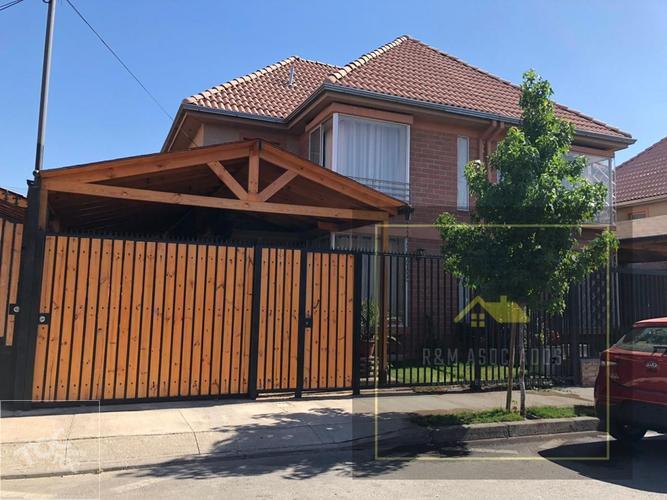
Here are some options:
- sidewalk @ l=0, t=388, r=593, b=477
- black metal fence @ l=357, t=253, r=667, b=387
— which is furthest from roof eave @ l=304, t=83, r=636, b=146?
sidewalk @ l=0, t=388, r=593, b=477

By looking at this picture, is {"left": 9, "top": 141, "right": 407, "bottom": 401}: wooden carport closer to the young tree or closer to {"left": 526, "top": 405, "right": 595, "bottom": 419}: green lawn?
the young tree

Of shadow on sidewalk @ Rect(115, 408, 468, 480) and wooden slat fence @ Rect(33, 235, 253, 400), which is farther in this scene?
wooden slat fence @ Rect(33, 235, 253, 400)

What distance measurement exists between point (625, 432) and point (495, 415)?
165 cm

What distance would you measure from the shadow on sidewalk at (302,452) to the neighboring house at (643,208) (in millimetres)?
9121

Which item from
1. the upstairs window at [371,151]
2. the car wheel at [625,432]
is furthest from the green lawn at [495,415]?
the upstairs window at [371,151]

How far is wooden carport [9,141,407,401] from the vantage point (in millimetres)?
7769

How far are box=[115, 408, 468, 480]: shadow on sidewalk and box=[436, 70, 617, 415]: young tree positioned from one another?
7.71 ft

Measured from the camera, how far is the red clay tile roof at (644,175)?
72.8ft

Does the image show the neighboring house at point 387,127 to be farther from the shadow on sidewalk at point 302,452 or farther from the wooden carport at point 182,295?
the shadow on sidewalk at point 302,452

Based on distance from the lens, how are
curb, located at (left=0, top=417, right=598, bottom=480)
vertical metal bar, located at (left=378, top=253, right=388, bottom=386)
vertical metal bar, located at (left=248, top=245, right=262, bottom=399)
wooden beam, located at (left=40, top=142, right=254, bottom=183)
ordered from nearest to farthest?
curb, located at (left=0, top=417, right=598, bottom=480)
wooden beam, located at (left=40, top=142, right=254, bottom=183)
vertical metal bar, located at (left=248, top=245, right=262, bottom=399)
vertical metal bar, located at (left=378, top=253, right=388, bottom=386)

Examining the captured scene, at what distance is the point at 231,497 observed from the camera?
496 cm

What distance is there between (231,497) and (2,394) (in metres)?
4.42

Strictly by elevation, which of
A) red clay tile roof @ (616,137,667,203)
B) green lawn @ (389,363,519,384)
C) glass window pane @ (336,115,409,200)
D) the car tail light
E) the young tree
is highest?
Result: red clay tile roof @ (616,137,667,203)

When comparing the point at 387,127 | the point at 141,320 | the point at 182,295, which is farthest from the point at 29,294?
the point at 387,127
